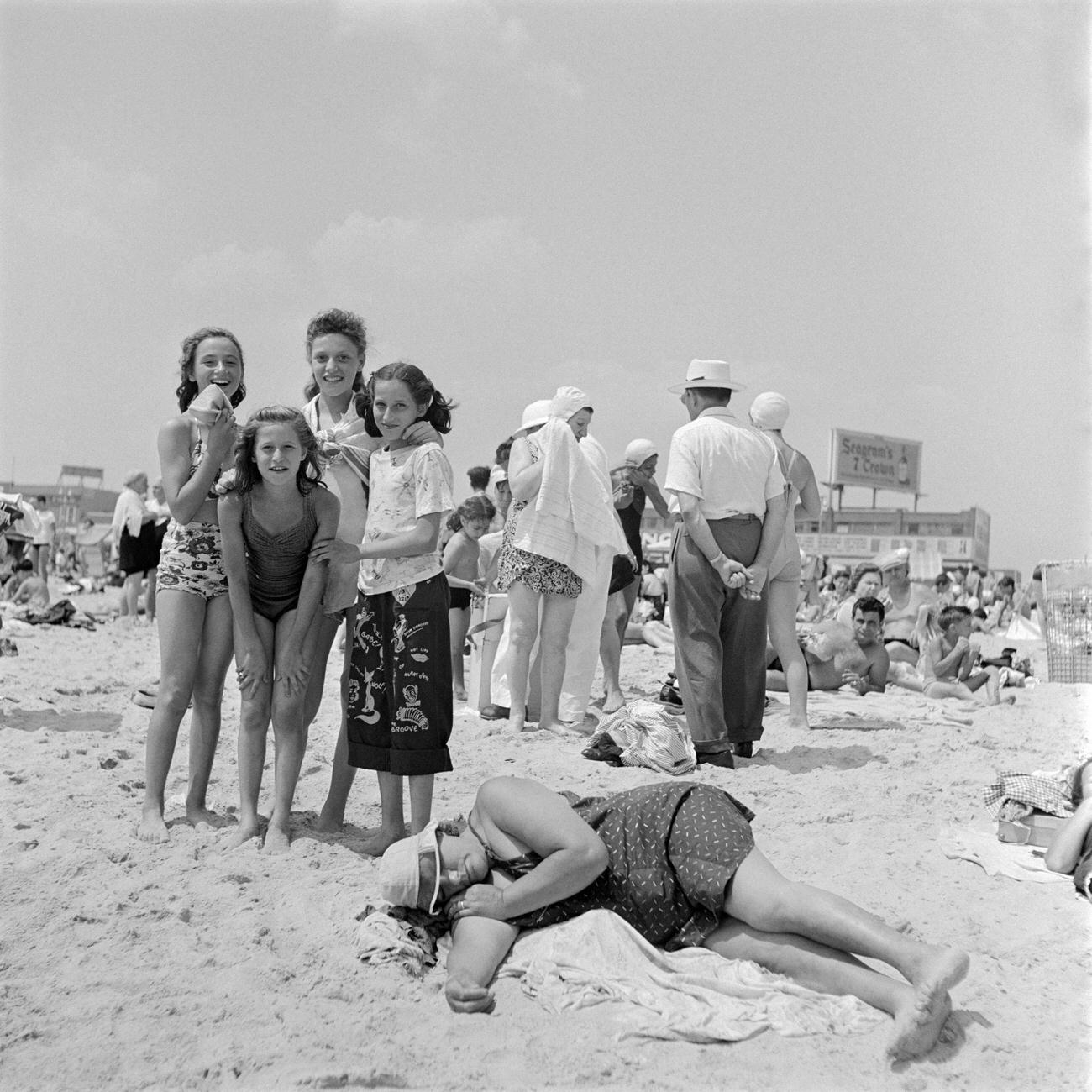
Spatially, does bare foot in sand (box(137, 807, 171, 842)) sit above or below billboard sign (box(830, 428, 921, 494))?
below

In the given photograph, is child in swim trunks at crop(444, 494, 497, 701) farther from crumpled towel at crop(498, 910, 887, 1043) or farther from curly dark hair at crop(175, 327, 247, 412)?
crumpled towel at crop(498, 910, 887, 1043)

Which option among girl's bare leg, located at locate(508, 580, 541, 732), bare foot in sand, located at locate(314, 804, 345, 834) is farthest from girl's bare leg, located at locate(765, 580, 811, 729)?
bare foot in sand, located at locate(314, 804, 345, 834)

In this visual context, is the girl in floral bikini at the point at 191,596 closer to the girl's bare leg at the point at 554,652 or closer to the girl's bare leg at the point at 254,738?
the girl's bare leg at the point at 254,738

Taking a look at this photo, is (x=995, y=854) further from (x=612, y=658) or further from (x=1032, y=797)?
(x=612, y=658)

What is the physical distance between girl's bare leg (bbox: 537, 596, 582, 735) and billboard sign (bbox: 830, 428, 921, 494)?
59.1m

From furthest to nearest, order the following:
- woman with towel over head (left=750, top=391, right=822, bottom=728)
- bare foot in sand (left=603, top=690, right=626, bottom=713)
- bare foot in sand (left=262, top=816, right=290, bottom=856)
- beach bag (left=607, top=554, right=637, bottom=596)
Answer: beach bag (left=607, top=554, right=637, bottom=596), bare foot in sand (left=603, top=690, right=626, bottom=713), woman with towel over head (left=750, top=391, right=822, bottom=728), bare foot in sand (left=262, top=816, right=290, bottom=856)

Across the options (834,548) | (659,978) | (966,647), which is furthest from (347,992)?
(834,548)

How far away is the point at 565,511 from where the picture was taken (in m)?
5.93

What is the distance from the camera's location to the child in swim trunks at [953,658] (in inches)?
335

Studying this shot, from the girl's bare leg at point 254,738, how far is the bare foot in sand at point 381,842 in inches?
16.4

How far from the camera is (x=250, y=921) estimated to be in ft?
10.8

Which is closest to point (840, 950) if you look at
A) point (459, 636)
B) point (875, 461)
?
point (459, 636)

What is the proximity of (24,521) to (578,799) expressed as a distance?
17.5ft

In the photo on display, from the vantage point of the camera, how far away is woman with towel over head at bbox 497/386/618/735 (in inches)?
232
